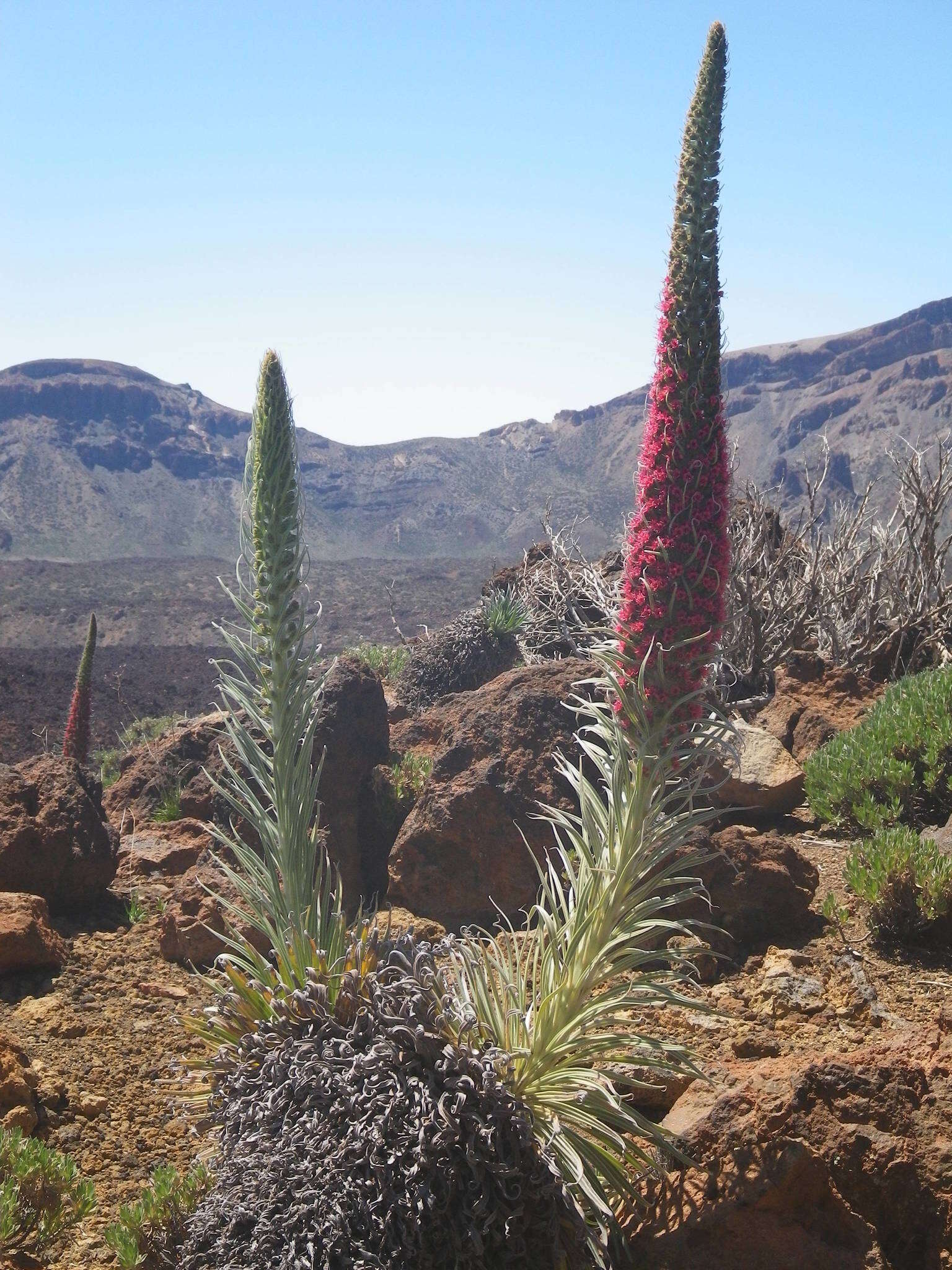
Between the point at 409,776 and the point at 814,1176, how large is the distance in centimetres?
337

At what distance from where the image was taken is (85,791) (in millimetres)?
4816

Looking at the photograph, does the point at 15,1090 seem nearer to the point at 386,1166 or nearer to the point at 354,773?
the point at 386,1166

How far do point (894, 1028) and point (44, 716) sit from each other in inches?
602

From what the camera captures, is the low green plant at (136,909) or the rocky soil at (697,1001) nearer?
the rocky soil at (697,1001)

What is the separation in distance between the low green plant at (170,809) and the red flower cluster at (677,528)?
4.00 m

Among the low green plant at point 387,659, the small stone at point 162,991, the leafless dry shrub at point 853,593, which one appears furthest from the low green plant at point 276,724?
the low green plant at point 387,659

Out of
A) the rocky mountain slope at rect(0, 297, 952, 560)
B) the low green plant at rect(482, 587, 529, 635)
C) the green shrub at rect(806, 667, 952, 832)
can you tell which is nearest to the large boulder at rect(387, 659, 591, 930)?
the green shrub at rect(806, 667, 952, 832)

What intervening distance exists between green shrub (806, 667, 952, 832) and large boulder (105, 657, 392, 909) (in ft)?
6.96

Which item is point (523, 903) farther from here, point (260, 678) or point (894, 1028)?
point (260, 678)

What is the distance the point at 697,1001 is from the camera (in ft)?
7.82

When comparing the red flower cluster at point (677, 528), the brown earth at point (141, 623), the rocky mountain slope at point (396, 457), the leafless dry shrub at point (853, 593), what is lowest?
the brown earth at point (141, 623)

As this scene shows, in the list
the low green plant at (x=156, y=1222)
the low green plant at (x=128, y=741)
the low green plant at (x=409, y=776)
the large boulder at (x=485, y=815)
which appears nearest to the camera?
the low green plant at (x=156, y=1222)

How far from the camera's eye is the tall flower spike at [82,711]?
729cm

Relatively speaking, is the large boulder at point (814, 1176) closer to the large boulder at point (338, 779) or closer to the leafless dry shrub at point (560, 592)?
the large boulder at point (338, 779)
